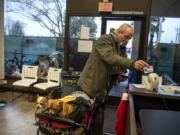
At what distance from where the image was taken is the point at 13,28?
5648 millimetres

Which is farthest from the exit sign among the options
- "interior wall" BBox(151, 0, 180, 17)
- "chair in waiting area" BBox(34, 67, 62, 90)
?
"chair in waiting area" BBox(34, 67, 62, 90)

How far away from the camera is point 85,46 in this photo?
4.71 m

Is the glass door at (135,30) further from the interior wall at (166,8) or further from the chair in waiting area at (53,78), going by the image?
the chair in waiting area at (53,78)

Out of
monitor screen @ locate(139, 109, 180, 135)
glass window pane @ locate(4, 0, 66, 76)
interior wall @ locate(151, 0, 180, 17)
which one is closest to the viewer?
monitor screen @ locate(139, 109, 180, 135)

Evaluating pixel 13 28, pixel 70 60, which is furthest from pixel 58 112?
pixel 13 28

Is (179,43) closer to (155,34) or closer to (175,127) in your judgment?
(155,34)

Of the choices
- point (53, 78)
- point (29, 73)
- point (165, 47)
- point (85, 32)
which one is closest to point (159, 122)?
point (165, 47)

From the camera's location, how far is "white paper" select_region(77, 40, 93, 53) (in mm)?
4676

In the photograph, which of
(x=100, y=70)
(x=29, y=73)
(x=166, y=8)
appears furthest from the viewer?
(x=29, y=73)

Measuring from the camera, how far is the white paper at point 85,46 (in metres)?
4.68

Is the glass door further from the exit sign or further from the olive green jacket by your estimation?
the olive green jacket

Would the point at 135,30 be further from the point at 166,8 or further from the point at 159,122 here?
the point at 159,122

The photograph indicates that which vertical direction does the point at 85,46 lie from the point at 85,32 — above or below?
below

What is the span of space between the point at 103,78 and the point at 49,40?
11.3 ft
